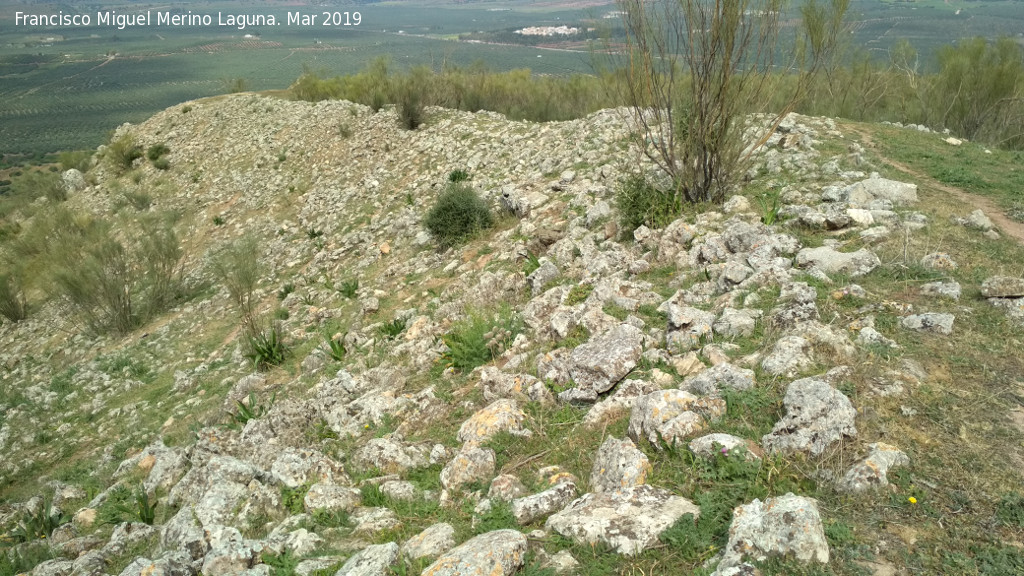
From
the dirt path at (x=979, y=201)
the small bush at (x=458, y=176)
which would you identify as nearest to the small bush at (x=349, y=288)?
the small bush at (x=458, y=176)

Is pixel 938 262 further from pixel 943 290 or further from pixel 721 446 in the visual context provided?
Result: pixel 721 446

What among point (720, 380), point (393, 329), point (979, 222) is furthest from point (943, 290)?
point (393, 329)

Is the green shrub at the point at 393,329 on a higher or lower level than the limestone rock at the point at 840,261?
lower

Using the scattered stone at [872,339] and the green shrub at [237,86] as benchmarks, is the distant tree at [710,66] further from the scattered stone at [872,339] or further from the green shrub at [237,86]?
the green shrub at [237,86]

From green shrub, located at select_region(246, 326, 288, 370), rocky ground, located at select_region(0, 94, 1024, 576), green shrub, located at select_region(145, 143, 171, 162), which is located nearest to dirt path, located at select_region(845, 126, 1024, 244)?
rocky ground, located at select_region(0, 94, 1024, 576)

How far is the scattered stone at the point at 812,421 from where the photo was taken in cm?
312

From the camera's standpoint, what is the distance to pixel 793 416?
328 centimetres

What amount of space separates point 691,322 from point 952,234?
2968mm

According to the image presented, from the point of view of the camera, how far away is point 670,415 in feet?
11.4

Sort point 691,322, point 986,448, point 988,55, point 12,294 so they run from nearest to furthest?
point 986,448 < point 691,322 < point 988,55 < point 12,294

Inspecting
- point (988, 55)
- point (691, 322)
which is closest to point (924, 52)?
point (988, 55)

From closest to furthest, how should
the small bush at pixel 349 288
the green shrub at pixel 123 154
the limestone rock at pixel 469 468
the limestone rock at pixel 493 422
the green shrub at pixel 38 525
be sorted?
the limestone rock at pixel 469 468, the limestone rock at pixel 493 422, the green shrub at pixel 38 525, the small bush at pixel 349 288, the green shrub at pixel 123 154

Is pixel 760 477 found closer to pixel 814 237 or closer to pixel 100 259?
pixel 814 237

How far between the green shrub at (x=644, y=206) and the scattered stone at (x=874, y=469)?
410 cm
